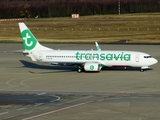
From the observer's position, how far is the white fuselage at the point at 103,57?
66.6 m

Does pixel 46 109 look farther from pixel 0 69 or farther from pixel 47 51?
pixel 0 69

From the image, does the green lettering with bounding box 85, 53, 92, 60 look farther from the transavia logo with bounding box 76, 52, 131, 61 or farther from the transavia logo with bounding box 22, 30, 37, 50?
the transavia logo with bounding box 22, 30, 37, 50

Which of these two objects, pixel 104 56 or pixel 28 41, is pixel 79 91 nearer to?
pixel 104 56

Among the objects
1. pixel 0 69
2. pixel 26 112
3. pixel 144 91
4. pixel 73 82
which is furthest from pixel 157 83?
pixel 0 69

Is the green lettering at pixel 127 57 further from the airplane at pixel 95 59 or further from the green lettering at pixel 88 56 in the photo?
the green lettering at pixel 88 56

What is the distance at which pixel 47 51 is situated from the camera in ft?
227

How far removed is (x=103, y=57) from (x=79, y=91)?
47.8 feet

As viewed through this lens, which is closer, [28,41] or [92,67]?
[92,67]

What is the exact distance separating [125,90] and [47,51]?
1909 centimetres

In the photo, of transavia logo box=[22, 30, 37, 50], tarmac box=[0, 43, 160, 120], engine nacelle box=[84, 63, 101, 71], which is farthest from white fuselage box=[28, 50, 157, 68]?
transavia logo box=[22, 30, 37, 50]

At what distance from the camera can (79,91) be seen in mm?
53625

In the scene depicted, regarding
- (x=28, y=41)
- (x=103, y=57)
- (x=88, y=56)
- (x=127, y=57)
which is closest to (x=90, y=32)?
(x=28, y=41)

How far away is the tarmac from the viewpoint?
138 feet

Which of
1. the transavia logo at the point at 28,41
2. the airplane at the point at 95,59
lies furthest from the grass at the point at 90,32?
the transavia logo at the point at 28,41
